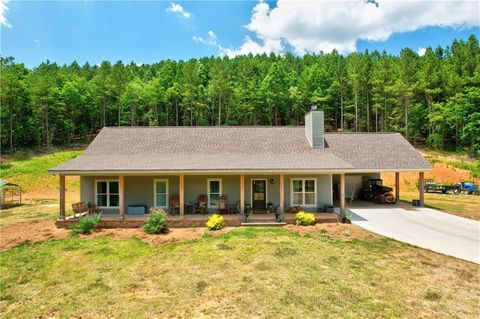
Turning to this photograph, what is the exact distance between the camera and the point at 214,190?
16234mm

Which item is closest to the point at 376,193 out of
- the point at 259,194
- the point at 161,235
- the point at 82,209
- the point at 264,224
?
the point at 259,194

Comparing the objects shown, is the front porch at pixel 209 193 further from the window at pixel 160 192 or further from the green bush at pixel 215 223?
the green bush at pixel 215 223

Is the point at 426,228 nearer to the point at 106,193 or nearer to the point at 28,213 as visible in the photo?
the point at 106,193

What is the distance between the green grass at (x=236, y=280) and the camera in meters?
6.70

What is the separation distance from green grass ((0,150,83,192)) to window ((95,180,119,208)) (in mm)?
16895

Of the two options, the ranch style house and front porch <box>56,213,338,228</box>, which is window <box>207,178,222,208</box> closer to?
the ranch style house

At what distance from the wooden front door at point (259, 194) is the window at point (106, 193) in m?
7.26

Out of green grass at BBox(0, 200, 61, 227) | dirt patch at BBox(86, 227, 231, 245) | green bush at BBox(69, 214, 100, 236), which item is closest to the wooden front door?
dirt patch at BBox(86, 227, 231, 245)

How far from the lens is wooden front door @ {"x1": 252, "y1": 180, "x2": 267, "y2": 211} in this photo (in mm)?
16375

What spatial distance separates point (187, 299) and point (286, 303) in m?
2.32

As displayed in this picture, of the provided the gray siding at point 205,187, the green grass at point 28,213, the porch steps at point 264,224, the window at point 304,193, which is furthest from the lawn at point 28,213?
the window at point 304,193

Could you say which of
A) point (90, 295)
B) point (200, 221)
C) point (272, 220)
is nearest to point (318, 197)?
point (272, 220)

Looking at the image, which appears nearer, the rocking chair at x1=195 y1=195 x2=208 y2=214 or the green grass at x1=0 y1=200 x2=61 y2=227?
the rocking chair at x1=195 y1=195 x2=208 y2=214

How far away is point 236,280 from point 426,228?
32.3ft
